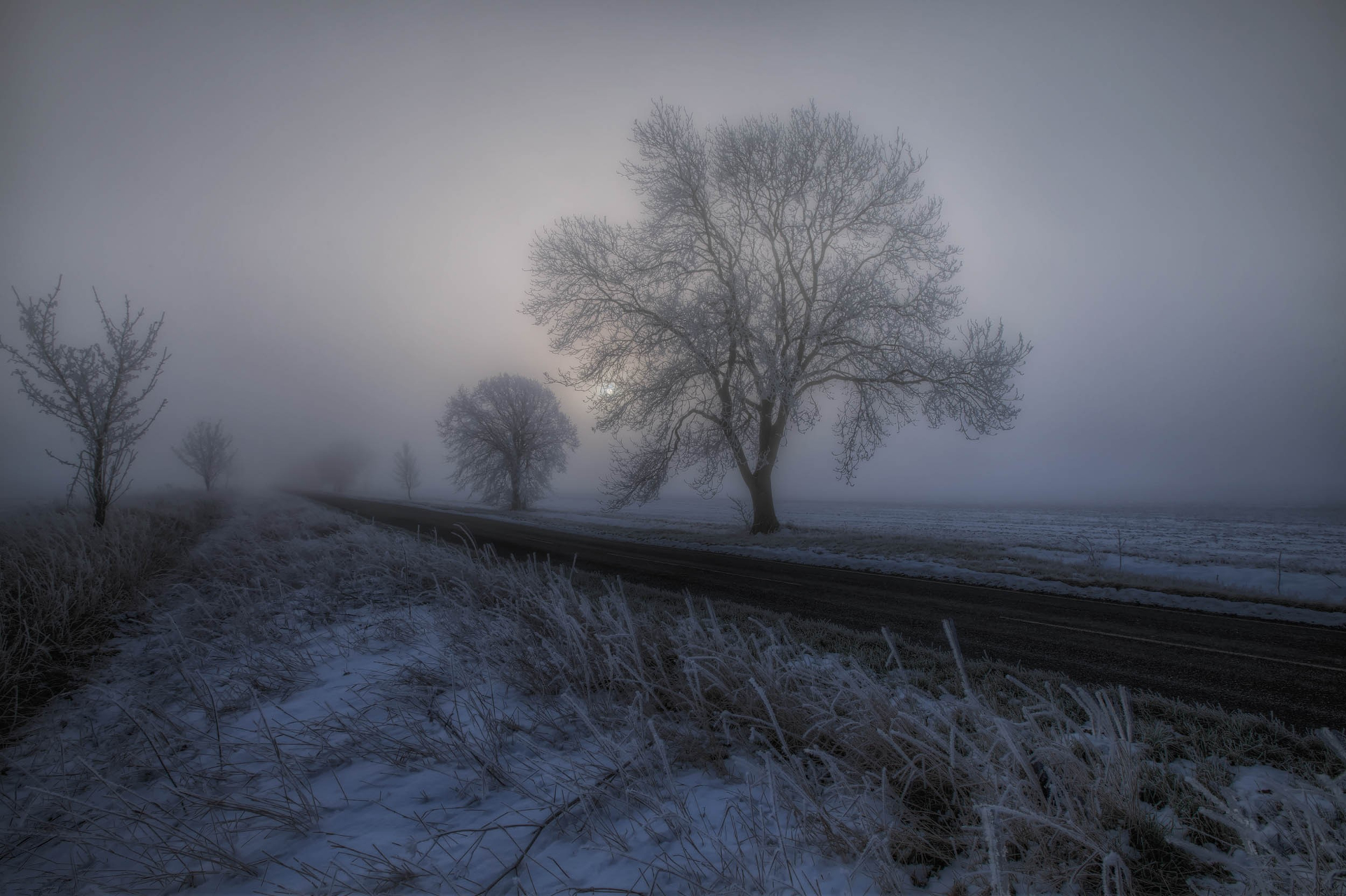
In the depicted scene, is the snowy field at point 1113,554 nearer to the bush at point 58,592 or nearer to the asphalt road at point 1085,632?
the asphalt road at point 1085,632

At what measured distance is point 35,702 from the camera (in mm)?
4402

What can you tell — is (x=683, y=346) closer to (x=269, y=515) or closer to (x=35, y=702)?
(x=35, y=702)

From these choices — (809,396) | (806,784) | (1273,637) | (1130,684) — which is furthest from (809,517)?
(806,784)

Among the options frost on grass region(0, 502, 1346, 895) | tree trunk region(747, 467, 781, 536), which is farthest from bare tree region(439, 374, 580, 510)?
frost on grass region(0, 502, 1346, 895)

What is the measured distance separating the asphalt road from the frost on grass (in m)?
1.54

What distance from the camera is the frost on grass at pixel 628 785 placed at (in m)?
2.19

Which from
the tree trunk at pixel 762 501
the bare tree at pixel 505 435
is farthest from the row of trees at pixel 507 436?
the tree trunk at pixel 762 501

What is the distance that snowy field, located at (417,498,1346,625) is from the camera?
960 centimetres

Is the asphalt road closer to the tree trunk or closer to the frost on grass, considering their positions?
the frost on grass

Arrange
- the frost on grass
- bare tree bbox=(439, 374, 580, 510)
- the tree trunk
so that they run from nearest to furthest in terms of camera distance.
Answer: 1. the frost on grass
2. the tree trunk
3. bare tree bbox=(439, 374, 580, 510)

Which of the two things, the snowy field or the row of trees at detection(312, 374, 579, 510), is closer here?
the snowy field

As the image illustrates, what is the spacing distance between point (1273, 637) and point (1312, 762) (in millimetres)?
5672

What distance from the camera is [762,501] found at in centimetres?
1875

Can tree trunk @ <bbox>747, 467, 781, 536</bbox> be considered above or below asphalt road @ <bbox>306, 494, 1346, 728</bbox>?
above
